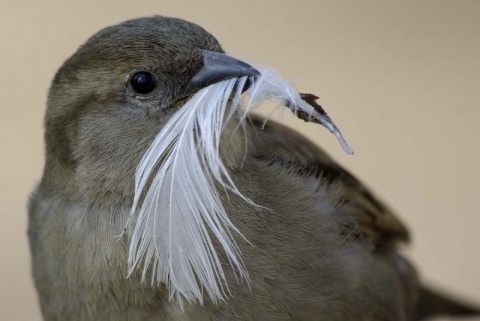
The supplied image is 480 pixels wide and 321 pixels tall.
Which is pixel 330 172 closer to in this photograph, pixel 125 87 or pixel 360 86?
pixel 125 87

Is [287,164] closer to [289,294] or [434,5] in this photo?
[289,294]

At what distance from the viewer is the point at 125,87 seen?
1.89m

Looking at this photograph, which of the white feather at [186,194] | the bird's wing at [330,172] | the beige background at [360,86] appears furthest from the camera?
the beige background at [360,86]

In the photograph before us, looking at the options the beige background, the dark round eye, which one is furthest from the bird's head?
the beige background

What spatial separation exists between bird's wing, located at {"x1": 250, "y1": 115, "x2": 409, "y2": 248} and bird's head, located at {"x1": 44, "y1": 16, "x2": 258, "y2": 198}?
35 centimetres

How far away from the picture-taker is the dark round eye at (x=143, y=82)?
1.86 m

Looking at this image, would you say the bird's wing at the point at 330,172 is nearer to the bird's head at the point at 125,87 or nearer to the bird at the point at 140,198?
the bird at the point at 140,198

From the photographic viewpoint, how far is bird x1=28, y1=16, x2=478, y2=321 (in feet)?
6.11

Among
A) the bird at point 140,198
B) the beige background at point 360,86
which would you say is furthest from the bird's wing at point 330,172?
the beige background at point 360,86

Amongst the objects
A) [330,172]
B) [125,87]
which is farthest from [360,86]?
[125,87]

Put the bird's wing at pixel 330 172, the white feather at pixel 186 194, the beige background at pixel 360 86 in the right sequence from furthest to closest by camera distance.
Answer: the beige background at pixel 360 86 < the bird's wing at pixel 330 172 < the white feather at pixel 186 194

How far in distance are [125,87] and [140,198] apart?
227 millimetres

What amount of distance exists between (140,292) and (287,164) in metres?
0.51

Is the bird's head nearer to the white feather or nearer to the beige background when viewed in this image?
the white feather
